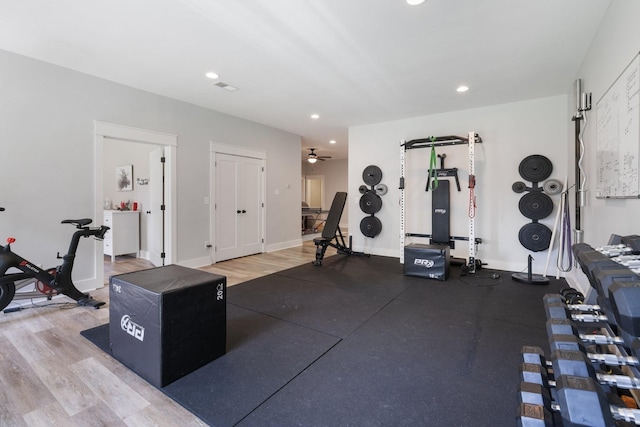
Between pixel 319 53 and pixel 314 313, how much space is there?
9.00 ft

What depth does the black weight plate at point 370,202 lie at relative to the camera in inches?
233

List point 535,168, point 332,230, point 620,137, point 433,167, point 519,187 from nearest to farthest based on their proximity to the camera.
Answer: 1. point 620,137
2. point 535,168
3. point 519,187
4. point 433,167
5. point 332,230

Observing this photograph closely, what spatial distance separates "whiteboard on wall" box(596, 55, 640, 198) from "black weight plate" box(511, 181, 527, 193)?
1936mm

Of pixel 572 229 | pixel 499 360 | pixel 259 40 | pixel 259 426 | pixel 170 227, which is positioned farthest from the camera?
pixel 170 227

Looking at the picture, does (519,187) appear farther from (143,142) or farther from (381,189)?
(143,142)

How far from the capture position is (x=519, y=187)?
4.55 meters

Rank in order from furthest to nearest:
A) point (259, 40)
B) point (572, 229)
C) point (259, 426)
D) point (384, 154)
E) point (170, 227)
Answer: point (384, 154)
point (170, 227)
point (572, 229)
point (259, 40)
point (259, 426)

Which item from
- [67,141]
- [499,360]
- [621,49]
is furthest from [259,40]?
[499,360]

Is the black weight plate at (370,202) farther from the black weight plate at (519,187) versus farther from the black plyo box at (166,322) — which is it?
the black plyo box at (166,322)

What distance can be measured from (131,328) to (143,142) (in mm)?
3228

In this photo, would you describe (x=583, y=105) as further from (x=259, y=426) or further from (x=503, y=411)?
(x=259, y=426)

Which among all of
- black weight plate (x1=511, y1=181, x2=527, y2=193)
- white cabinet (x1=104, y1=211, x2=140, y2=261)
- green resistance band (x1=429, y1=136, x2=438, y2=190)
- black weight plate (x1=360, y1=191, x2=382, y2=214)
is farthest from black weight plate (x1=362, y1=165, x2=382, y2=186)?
white cabinet (x1=104, y1=211, x2=140, y2=261)

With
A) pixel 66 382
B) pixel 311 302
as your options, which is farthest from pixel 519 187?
pixel 66 382

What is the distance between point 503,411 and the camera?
1.61 meters
